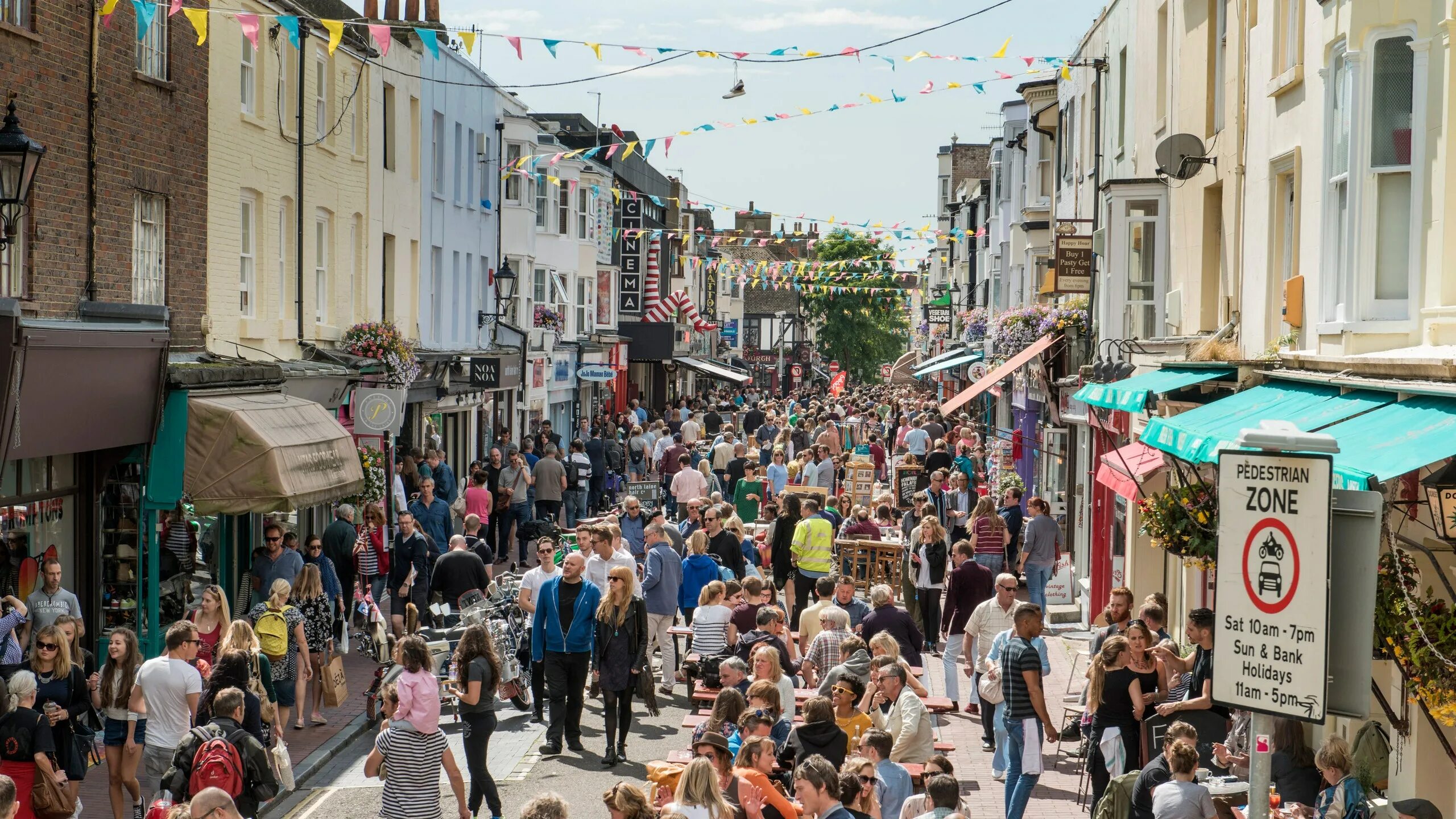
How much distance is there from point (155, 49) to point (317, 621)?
686 cm

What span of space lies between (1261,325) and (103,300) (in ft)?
36.5

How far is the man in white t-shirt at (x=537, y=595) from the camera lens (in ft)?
49.0

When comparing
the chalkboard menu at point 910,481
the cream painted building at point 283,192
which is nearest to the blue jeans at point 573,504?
the cream painted building at point 283,192

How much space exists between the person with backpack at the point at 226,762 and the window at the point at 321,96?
1414cm

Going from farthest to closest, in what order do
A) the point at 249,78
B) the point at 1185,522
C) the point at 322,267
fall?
the point at 322,267 → the point at 249,78 → the point at 1185,522

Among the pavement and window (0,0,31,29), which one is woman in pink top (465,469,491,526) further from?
window (0,0,31,29)

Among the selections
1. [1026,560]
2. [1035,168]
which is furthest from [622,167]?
[1026,560]

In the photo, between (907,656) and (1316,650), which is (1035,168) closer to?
(907,656)

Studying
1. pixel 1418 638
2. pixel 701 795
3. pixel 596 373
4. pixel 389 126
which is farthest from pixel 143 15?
pixel 596 373

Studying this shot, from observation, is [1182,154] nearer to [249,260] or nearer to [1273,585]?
[249,260]

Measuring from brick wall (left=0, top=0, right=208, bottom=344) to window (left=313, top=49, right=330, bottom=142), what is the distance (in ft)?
13.9

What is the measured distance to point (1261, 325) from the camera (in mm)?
13406

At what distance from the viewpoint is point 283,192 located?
20.9 m

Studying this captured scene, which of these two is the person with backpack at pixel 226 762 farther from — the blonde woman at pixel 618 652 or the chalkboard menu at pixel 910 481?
the chalkboard menu at pixel 910 481
